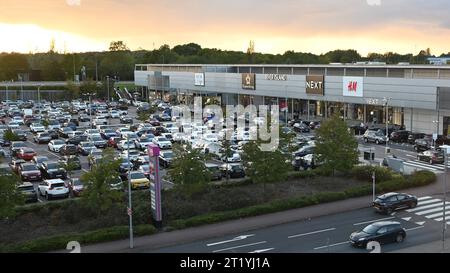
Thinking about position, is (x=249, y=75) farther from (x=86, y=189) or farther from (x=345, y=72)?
(x=86, y=189)

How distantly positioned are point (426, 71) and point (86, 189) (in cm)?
3802

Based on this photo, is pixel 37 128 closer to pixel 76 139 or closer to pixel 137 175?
pixel 76 139

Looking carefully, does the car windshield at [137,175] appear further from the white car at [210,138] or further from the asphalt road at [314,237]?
the white car at [210,138]

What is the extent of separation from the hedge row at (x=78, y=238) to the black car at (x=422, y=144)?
28.4 metres

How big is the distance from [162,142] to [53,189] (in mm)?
16431

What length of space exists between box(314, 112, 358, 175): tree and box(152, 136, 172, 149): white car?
53.4 feet

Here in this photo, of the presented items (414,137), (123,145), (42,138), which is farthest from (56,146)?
(414,137)

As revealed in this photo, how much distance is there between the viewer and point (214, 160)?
39.1 meters

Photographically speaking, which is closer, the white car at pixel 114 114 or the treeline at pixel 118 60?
the white car at pixel 114 114

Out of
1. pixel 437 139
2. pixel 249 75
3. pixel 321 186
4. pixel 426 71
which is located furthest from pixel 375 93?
pixel 321 186

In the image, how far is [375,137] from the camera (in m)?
47.9

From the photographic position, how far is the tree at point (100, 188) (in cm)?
2356

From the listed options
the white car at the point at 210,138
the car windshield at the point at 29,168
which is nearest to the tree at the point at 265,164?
the car windshield at the point at 29,168

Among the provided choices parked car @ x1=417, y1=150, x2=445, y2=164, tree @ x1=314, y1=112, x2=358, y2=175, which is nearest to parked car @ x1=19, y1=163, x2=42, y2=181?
tree @ x1=314, y1=112, x2=358, y2=175
